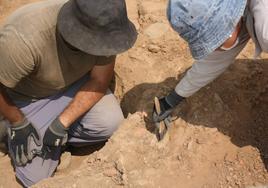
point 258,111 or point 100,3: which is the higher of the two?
point 100,3

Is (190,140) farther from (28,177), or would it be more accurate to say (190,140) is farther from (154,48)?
(28,177)

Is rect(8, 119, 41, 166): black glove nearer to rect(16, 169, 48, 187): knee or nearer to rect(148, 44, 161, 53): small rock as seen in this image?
rect(16, 169, 48, 187): knee

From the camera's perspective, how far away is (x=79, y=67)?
2686 millimetres

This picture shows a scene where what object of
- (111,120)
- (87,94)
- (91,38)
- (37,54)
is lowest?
(111,120)

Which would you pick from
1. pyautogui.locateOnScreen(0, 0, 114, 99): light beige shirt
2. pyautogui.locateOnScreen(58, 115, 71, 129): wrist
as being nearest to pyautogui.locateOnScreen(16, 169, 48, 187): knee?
pyautogui.locateOnScreen(58, 115, 71, 129): wrist

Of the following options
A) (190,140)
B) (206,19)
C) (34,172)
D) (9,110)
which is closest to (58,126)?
(9,110)

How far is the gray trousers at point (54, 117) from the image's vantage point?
2855 mm

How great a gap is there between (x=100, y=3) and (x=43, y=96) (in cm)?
89

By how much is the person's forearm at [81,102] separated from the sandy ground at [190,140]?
0.88 feet

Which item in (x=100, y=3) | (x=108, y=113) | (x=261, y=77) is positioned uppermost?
(x=100, y=3)

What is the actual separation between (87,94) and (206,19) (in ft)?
3.82

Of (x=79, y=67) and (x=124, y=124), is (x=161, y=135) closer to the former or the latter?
(x=124, y=124)

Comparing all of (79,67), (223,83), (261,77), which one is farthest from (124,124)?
(261,77)

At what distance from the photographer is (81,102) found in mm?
2736
